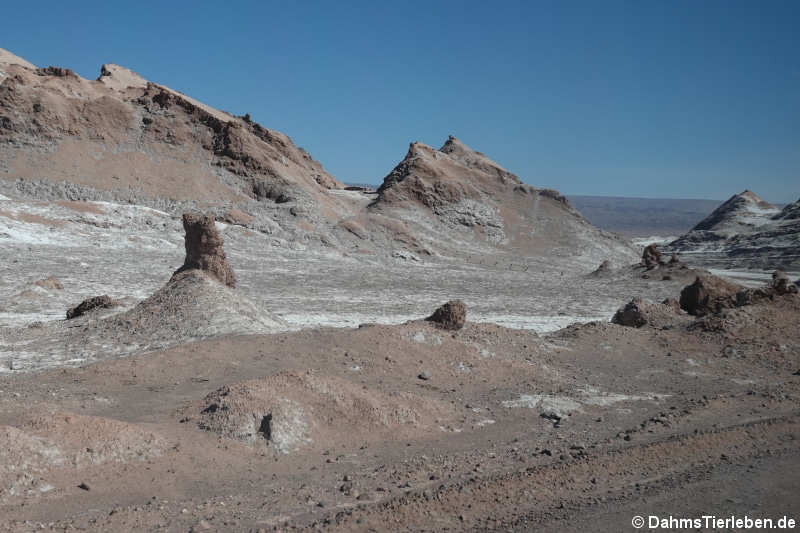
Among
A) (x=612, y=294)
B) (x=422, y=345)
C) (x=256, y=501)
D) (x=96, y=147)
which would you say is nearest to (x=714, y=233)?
(x=612, y=294)

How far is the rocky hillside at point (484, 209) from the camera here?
55.8 metres

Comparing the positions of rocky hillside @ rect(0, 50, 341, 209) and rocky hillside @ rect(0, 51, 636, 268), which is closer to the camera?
rocky hillside @ rect(0, 51, 636, 268)

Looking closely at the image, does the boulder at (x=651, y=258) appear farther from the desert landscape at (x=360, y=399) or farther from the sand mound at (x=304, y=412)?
the sand mound at (x=304, y=412)

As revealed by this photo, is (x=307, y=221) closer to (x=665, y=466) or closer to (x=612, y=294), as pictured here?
(x=612, y=294)

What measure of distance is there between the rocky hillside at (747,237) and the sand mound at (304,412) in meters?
55.9

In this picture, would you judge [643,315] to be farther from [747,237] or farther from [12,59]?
[12,59]

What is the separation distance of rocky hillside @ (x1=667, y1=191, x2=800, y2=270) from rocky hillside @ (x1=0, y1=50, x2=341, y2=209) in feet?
131

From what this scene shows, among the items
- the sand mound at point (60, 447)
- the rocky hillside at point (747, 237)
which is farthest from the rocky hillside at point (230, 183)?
the sand mound at point (60, 447)

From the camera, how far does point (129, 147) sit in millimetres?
42781

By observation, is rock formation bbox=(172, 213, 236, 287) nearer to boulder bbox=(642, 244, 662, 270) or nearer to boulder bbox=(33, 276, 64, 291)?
boulder bbox=(33, 276, 64, 291)

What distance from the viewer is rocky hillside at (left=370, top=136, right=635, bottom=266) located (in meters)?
55.8

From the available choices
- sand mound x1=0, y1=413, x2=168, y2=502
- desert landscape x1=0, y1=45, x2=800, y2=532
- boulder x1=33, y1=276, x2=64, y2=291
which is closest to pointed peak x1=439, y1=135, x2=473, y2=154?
desert landscape x1=0, y1=45, x2=800, y2=532

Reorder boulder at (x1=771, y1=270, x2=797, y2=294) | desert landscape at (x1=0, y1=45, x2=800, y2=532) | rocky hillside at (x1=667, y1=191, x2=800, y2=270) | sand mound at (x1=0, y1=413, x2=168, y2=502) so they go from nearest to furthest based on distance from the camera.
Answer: sand mound at (x1=0, y1=413, x2=168, y2=502) → desert landscape at (x1=0, y1=45, x2=800, y2=532) → boulder at (x1=771, y1=270, x2=797, y2=294) → rocky hillside at (x1=667, y1=191, x2=800, y2=270)

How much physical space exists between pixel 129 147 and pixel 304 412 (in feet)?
127
